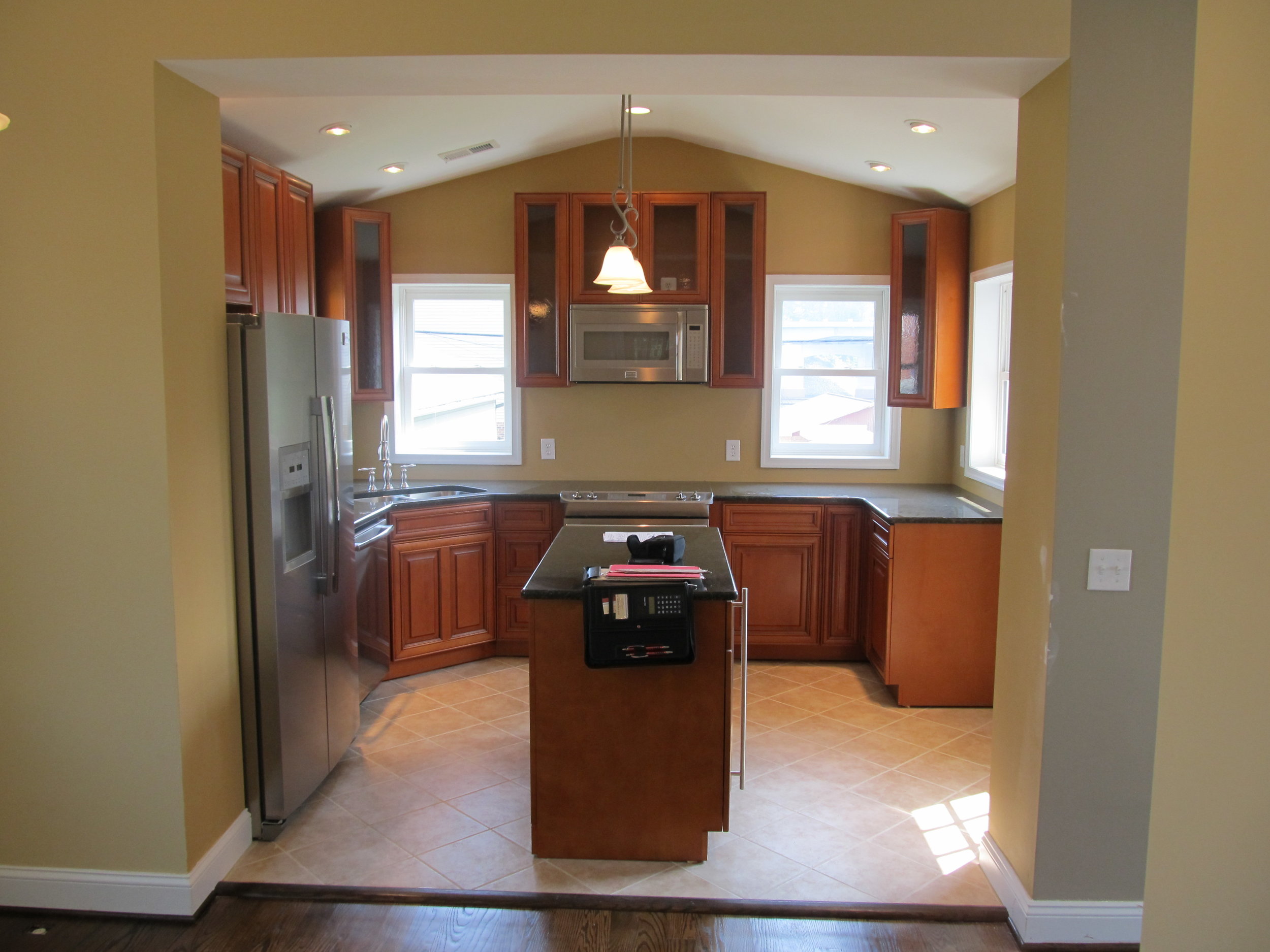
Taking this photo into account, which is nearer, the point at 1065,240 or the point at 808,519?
the point at 1065,240

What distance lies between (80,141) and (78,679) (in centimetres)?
145

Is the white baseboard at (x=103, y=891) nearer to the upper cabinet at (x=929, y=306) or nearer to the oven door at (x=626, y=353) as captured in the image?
the oven door at (x=626, y=353)

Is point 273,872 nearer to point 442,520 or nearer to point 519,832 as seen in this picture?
point 519,832

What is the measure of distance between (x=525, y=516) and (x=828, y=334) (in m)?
1.99

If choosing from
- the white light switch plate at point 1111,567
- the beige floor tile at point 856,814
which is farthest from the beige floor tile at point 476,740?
the white light switch plate at point 1111,567

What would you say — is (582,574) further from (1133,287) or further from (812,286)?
(812,286)

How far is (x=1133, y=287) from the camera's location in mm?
2314

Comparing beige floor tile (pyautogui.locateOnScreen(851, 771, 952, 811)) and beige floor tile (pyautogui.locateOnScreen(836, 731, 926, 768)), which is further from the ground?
beige floor tile (pyautogui.locateOnScreen(836, 731, 926, 768))

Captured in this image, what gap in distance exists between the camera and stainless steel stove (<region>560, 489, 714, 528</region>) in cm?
461

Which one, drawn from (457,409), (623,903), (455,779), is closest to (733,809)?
(623,903)

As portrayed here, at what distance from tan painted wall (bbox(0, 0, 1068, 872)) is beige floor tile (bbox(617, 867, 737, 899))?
4.21 feet

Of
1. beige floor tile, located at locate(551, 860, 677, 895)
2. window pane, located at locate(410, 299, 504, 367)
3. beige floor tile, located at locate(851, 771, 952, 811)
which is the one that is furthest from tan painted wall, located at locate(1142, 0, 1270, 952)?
window pane, located at locate(410, 299, 504, 367)

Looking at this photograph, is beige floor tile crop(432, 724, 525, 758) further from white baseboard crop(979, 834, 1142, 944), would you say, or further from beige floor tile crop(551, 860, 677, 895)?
white baseboard crop(979, 834, 1142, 944)

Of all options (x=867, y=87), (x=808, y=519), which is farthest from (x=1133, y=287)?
(x=808, y=519)
